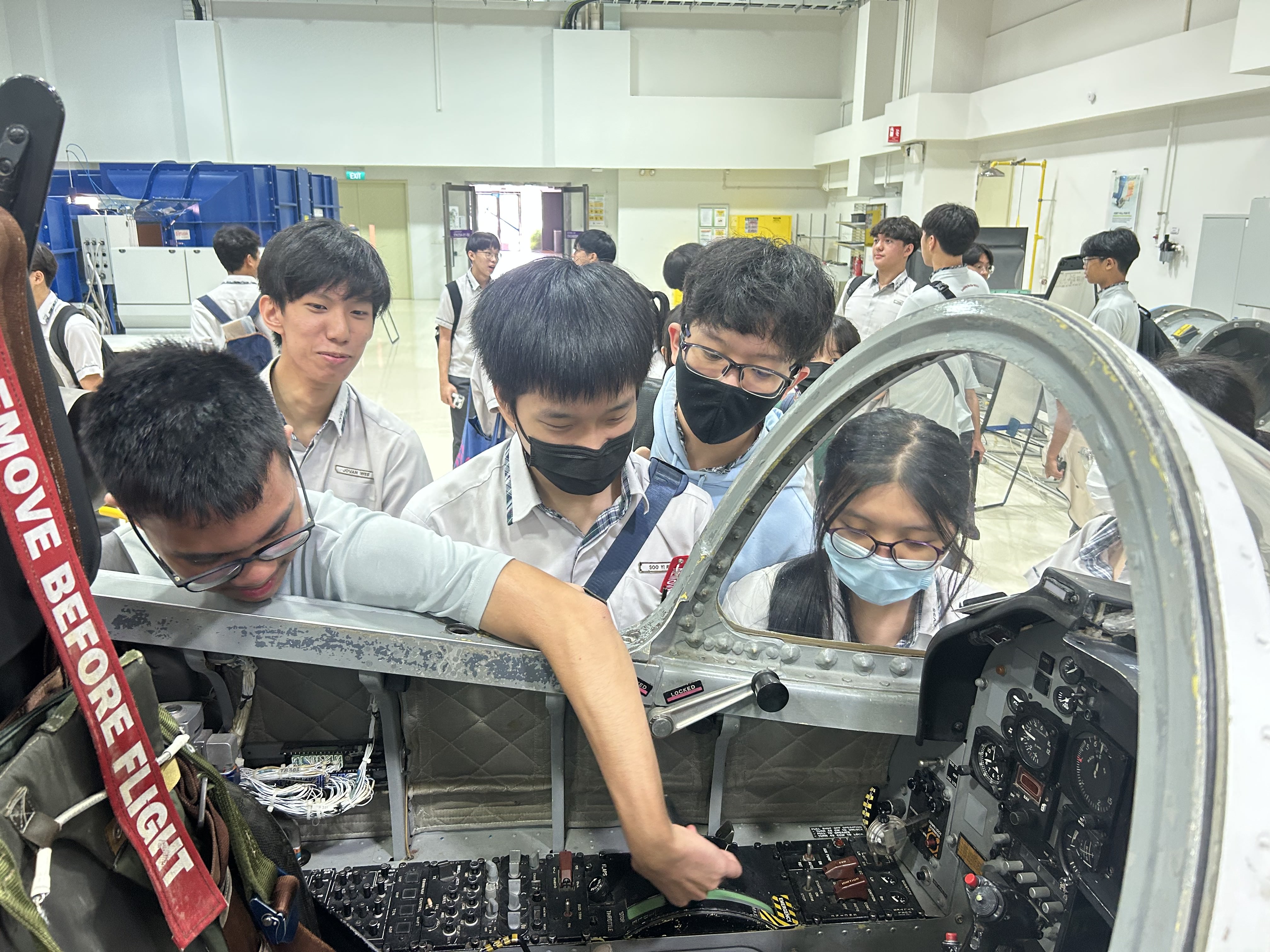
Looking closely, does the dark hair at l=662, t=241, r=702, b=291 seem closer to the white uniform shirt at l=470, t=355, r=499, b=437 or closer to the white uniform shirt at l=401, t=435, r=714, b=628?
the white uniform shirt at l=470, t=355, r=499, b=437

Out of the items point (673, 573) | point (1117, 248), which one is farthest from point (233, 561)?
point (1117, 248)

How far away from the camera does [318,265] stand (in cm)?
203

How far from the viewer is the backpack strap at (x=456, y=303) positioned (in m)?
4.87

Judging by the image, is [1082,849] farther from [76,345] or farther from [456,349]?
[456,349]

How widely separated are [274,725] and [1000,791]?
1.05 m

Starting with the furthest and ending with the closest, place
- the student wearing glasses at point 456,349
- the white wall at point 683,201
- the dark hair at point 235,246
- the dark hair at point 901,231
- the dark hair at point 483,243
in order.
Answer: the white wall at point 683,201, the dark hair at point 483,243, the dark hair at point 901,231, the student wearing glasses at point 456,349, the dark hair at point 235,246

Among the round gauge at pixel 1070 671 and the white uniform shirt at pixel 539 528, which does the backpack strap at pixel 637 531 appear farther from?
the round gauge at pixel 1070 671

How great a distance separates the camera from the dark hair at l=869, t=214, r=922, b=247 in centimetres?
497

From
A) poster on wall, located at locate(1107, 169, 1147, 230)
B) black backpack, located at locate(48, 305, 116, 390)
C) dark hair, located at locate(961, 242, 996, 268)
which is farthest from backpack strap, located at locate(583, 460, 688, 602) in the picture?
poster on wall, located at locate(1107, 169, 1147, 230)

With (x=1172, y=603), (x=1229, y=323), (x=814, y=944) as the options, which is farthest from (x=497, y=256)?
(x=1172, y=603)

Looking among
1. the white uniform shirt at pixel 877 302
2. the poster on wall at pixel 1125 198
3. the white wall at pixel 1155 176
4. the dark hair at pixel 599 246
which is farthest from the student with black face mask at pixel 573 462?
the poster on wall at pixel 1125 198

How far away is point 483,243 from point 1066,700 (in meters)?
5.03

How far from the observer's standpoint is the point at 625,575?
1.57 m

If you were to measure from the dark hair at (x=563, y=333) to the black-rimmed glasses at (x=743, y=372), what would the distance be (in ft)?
1.10
